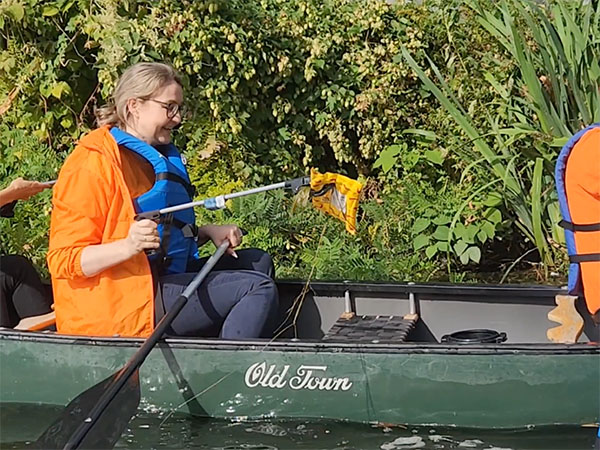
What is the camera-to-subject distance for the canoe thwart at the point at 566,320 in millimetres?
4332

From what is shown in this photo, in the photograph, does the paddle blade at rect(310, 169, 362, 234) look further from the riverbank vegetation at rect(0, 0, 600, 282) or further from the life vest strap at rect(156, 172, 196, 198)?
the riverbank vegetation at rect(0, 0, 600, 282)

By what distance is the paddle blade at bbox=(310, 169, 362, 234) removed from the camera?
4621 mm

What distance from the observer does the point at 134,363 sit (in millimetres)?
3666

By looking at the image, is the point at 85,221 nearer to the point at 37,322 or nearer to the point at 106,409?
the point at 106,409

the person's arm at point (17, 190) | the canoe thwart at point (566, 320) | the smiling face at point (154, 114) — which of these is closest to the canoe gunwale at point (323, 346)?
the canoe thwart at point (566, 320)

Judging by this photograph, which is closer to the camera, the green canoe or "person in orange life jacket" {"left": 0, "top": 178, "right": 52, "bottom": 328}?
the green canoe

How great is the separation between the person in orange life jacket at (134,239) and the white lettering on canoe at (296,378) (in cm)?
20

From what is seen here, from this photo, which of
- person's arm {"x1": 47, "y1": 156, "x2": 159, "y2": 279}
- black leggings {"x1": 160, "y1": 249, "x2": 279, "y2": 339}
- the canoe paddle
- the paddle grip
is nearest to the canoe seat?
black leggings {"x1": 160, "y1": 249, "x2": 279, "y2": 339}

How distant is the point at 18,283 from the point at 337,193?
1.55m

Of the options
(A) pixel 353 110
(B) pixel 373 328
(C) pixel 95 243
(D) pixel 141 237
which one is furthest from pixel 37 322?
(A) pixel 353 110

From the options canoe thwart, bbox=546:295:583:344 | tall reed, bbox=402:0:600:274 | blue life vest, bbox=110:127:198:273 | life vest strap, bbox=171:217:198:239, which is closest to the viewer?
blue life vest, bbox=110:127:198:273

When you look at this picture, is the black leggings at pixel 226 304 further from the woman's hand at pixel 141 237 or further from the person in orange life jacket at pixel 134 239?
the woman's hand at pixel 141 237

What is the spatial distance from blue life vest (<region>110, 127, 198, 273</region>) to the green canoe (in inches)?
17.2

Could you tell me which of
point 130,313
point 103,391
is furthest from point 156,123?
point 103,391
